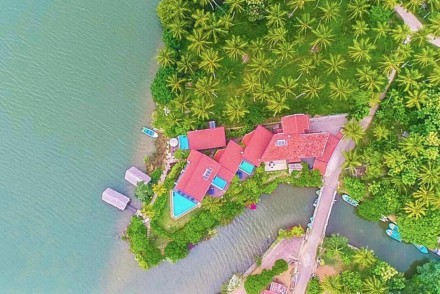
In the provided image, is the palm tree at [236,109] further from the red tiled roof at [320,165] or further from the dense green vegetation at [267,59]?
the red tiled roof at [320,165]

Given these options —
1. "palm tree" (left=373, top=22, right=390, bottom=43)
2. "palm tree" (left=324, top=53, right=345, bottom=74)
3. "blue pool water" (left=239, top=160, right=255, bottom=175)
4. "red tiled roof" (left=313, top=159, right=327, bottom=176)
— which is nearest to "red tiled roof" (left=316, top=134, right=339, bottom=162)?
"red tiled roof" (left=313, top=159, right=327, bottom=176)

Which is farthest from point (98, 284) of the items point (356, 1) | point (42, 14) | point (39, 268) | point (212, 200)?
point (356, 1)

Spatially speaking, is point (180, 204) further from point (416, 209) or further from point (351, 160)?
point (416, 209)

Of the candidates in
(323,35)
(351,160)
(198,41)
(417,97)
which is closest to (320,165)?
(351,160)

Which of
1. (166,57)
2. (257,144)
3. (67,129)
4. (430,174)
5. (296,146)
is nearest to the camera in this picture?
(430,174)

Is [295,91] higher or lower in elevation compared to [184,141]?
higher

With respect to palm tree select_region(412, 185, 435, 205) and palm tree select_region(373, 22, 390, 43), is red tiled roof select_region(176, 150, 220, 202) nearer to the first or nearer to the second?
palm tree select_region(412, 185, 435, 205)

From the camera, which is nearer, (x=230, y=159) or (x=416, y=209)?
(x=416, y=209)
